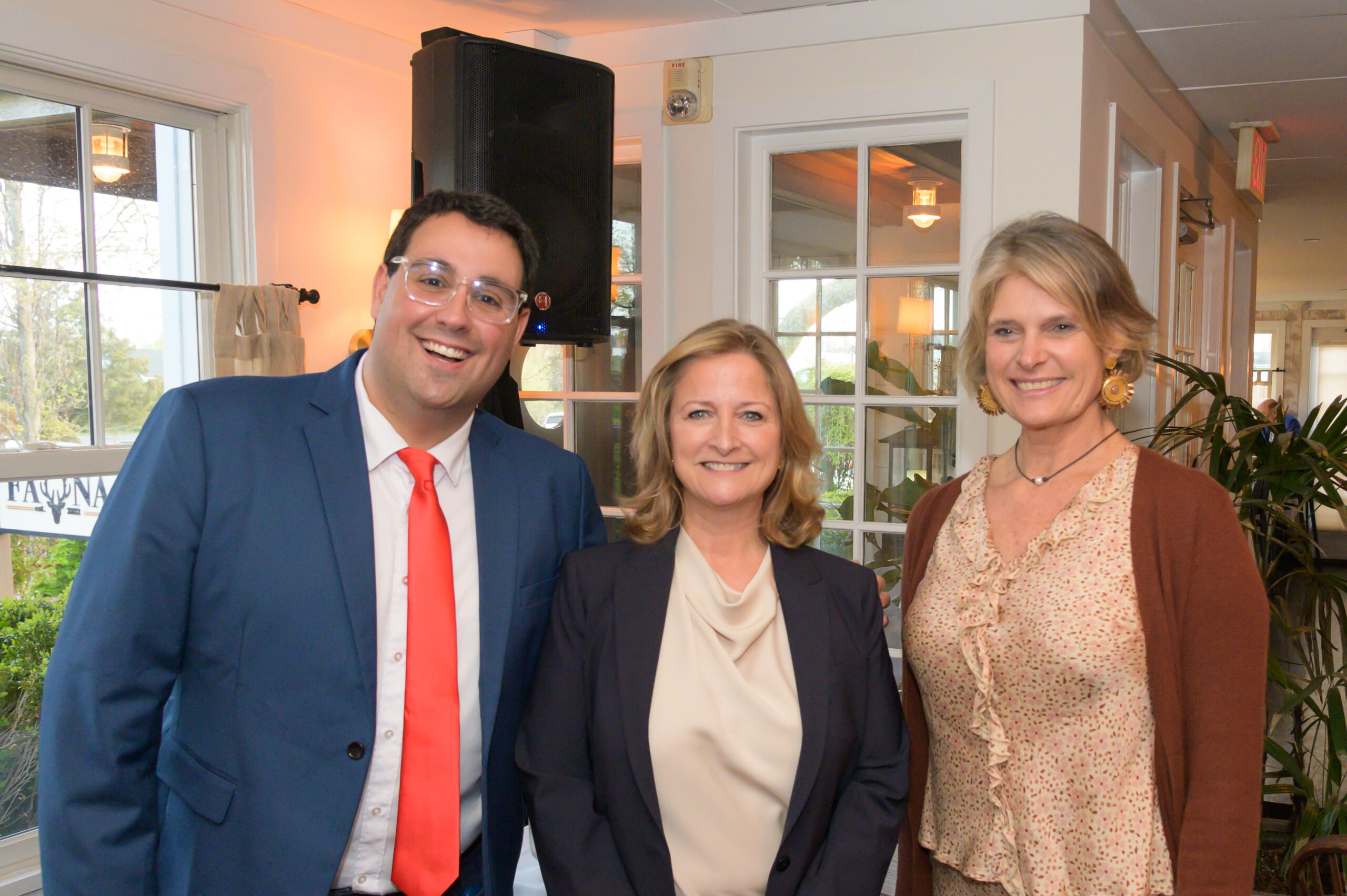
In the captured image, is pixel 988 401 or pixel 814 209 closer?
pixel 988 401

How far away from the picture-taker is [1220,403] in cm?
287

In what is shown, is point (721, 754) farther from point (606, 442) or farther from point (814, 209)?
point (814, 209)

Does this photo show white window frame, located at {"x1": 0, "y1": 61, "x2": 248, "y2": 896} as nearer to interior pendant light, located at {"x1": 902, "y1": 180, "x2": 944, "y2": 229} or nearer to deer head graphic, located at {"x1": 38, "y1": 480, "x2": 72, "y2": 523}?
deer head graphic, located at {"x1": 38, "y1": 480, "x2": 72, "y2": 523}

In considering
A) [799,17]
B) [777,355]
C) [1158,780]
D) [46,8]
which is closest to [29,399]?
[46,8]

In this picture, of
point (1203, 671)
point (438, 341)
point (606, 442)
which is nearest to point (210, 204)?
point (606, 442)

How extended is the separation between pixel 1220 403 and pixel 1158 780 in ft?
5.29

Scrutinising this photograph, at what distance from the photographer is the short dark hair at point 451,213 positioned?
5.23 feet

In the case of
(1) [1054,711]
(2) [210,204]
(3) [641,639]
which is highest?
(2) [210,204]

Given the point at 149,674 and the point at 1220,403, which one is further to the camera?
the point at 1220,403

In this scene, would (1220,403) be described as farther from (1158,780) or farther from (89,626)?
(89,626)

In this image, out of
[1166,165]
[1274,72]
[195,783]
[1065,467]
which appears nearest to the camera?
[195,783]

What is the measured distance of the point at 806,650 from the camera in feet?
5.28

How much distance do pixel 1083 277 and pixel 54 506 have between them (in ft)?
9.29

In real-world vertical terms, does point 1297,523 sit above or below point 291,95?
below
